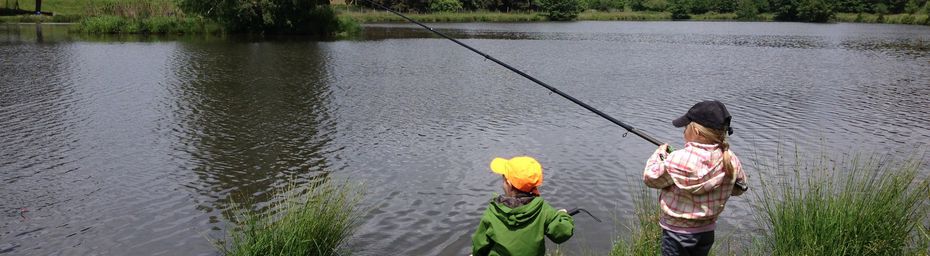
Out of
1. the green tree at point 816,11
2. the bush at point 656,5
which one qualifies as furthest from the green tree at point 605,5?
the green tree at point 816,11

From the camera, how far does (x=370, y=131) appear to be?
12109mm

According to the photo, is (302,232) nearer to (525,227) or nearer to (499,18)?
(525,227)

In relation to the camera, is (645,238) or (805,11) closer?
(645,238)

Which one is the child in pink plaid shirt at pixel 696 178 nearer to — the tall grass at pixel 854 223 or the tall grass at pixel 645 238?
the tall grass at pixel 645 238

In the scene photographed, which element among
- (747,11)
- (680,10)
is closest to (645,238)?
(680,10)

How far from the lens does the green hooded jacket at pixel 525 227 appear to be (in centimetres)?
395

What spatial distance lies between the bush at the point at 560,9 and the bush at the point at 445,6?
11187 millimetres

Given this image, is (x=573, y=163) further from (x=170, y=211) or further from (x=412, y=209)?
(x=170, y=211)

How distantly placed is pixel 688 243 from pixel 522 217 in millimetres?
1030

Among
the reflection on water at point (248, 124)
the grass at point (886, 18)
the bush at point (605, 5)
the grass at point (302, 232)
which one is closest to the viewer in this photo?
the grass at point (302, 232)

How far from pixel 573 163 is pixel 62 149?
7957 mm

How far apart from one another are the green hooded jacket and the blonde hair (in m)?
0.95

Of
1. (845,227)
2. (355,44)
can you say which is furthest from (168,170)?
(355,44)

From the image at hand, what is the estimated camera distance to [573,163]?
9.93m
